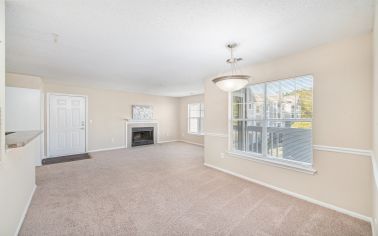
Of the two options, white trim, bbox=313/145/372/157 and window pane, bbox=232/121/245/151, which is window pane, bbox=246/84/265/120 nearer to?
window pane, bbox=232/121/245/151

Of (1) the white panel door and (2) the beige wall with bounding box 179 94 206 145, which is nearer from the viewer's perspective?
(1) the white panel door

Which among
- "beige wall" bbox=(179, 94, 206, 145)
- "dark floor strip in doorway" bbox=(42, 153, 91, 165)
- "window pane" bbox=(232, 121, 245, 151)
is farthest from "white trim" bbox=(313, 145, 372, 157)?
"dark floor strip in doorway" bbox=(42, 153, 91, 165)

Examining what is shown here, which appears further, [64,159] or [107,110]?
[107,110]

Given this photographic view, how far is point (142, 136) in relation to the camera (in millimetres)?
7441

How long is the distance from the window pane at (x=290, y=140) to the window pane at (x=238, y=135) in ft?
1.92

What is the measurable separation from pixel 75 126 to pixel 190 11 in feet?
18.6

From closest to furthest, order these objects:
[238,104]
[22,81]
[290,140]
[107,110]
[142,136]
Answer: [290,140] < [238,104] < [22,81] < [107,110] < [142,136]

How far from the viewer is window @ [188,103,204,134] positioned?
300 inches

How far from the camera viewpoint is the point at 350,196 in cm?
218

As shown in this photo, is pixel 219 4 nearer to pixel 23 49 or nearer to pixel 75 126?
pixel 23 49

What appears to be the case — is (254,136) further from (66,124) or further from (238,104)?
(66,124)

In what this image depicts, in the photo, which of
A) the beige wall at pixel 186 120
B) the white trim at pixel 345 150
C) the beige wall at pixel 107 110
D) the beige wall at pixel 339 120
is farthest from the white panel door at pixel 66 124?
the white trim at pixel 345 150

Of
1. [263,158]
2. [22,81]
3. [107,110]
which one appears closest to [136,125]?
[107,110]

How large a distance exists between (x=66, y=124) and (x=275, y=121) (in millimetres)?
6037
